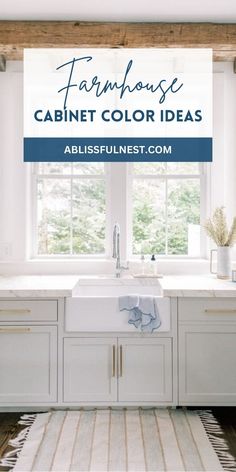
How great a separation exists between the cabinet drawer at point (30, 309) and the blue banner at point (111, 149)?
4.07 feet

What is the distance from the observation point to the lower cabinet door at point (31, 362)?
10.6 feet

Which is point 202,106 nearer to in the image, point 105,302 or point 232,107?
point 232,107

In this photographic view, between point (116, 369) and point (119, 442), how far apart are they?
51 centimetres

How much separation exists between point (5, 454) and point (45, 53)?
9.27 ft

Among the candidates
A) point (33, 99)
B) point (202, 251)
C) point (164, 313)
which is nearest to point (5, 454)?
point (164, 313)

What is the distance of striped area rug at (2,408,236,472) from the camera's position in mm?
2582

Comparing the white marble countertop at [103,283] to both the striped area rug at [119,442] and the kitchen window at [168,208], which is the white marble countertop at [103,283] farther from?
the striped area rug at [119,442]

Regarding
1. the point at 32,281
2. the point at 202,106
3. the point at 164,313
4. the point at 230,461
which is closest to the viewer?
the point at 230,461

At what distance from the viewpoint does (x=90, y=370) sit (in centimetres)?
323

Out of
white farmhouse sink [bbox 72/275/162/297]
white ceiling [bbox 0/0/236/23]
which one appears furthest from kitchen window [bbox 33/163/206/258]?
white ceiling [bbox 0/0/236/23]

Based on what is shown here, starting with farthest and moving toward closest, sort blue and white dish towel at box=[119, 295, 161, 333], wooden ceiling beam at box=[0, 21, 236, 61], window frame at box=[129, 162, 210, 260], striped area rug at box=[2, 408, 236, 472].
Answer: window frame at box=[129, 162, 210, 260] < wooden ceiling beam at box=[0, 21, 236, 61] < blue and white dish towel at box=[119, 295, 161, 333] < striped area rug at box=[2, 408, 236, 472]

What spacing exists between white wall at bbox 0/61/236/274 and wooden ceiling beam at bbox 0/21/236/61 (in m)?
0.47

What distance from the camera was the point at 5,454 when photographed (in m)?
2.71

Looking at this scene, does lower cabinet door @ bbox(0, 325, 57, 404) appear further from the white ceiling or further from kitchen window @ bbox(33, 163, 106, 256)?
the white ceiling
